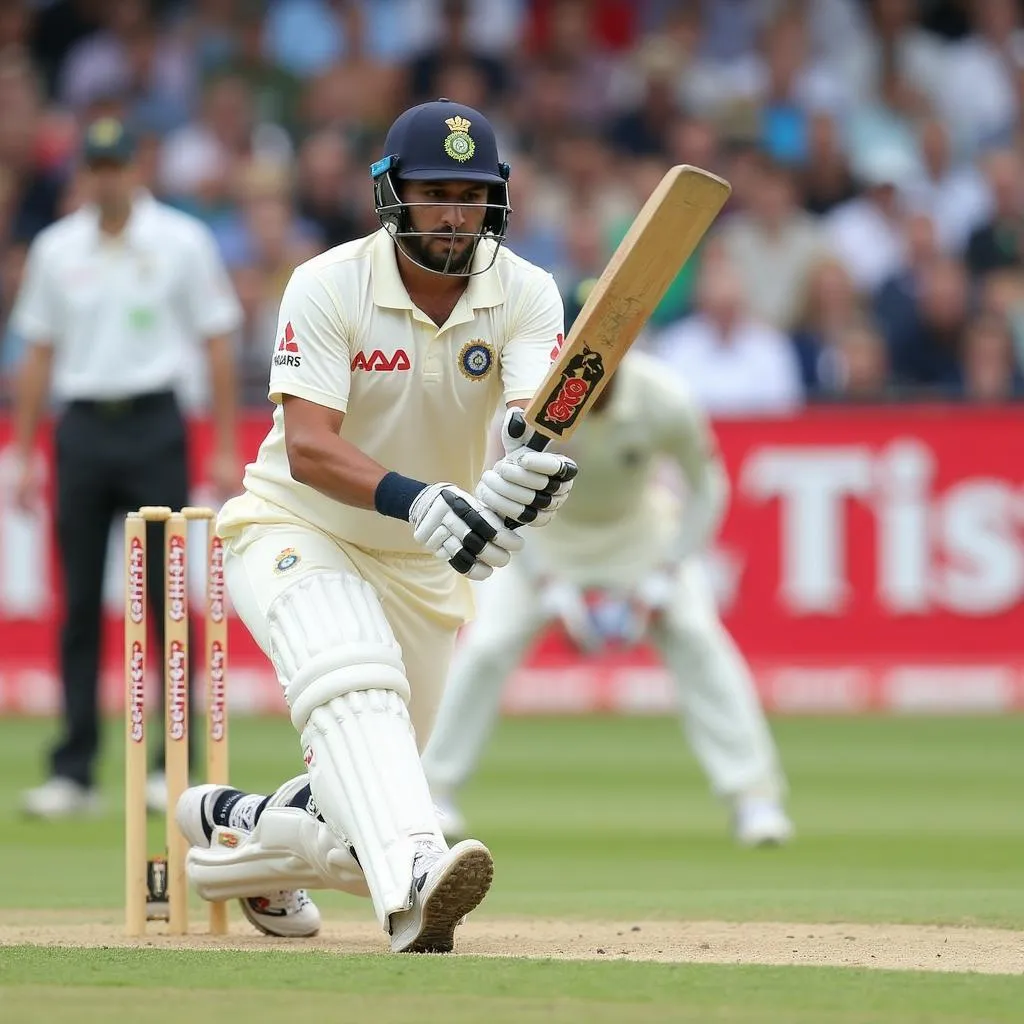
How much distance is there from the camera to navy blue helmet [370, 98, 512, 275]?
501cm

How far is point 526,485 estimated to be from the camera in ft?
15.4

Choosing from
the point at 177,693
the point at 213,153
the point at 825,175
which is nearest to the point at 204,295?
the point at 177,693

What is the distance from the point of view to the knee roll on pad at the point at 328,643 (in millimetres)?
4820

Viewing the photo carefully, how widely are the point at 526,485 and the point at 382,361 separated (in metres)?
0.58

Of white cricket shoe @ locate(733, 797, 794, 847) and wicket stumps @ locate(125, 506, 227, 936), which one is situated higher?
wicket stumps @ locate(125, 506, 227, 936)

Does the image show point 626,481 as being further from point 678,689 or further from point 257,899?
point 257,899

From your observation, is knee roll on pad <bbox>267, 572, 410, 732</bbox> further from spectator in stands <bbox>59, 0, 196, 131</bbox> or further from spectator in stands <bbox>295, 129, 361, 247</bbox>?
spectator in stands <bbox>59, 0, 196, 131</bbox>

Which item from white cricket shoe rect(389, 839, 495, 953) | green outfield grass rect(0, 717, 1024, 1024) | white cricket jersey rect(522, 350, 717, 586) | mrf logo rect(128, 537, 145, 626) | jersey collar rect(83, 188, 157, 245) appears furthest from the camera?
jersey collar rect(83, 188, 157, 245)

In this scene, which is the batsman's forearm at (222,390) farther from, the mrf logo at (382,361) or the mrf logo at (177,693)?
the mrf logo at (382,361)

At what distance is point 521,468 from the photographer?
4.70m

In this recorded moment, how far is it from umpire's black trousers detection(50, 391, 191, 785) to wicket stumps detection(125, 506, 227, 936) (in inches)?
103

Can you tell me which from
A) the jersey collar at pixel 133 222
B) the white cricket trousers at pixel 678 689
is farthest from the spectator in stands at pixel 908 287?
the jersey collar at pixel 133 222

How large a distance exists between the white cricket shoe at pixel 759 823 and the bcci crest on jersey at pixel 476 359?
9.39 feet

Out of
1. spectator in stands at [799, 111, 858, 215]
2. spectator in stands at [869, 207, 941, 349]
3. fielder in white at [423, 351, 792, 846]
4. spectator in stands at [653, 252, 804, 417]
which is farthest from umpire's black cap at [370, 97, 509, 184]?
spectator in stands at [799, 111, 858, 215]
